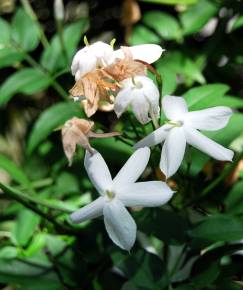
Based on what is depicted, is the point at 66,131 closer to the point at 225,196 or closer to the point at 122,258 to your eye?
the point at 122,258

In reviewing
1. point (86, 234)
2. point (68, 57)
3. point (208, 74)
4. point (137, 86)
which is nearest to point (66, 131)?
point (137, 86)

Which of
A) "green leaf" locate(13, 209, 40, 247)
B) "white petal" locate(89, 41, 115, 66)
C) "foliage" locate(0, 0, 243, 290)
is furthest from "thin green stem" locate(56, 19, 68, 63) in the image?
"white petal" locate(89, 41, 115, 66)

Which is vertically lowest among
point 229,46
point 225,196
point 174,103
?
point 225,196

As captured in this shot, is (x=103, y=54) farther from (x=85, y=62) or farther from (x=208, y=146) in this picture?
(x=208, y=146)

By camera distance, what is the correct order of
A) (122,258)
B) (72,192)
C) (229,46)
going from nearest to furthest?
(122,258) → (72,192) → (229,46)

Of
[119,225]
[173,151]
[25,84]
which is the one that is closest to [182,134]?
[173,151]

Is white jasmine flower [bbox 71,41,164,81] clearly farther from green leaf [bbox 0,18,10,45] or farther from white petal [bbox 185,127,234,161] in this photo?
green leaf [bbox 0,18,10,45]

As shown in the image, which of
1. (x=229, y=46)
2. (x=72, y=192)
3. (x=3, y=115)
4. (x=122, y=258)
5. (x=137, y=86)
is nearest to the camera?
(x=137, y=86)
